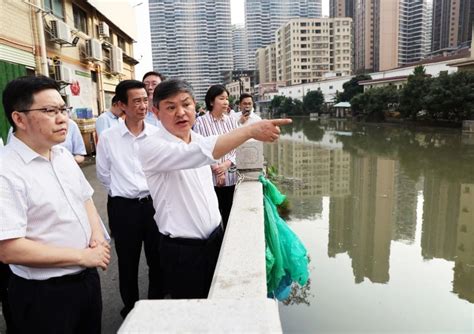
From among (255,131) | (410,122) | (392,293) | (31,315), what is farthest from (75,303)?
(410,122)

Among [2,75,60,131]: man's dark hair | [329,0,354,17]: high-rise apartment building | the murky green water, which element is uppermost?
[329,0,354,17]: high-rise apartment building

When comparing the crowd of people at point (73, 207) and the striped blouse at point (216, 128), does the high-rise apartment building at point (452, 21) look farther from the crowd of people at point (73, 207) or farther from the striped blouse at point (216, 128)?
the crowd of people at point (73, 207)

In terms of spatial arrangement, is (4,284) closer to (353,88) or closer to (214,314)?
(214,314)

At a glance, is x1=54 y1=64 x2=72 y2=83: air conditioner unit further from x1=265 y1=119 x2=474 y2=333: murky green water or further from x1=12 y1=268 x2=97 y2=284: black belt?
x1=12 y1=268 x2=97 y2=284: black belt

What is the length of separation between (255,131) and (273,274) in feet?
3.71

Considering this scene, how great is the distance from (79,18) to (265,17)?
348 feet

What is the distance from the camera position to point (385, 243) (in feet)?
23.3

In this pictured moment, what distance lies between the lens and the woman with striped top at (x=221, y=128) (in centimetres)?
348

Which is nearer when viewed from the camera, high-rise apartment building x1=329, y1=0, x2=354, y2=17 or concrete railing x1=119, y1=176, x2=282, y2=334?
Result: concrete railing x1=119, y1=176, x2=282, y2=334

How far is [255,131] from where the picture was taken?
1604 millimetres

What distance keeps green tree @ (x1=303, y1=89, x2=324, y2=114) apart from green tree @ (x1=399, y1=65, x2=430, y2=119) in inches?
882

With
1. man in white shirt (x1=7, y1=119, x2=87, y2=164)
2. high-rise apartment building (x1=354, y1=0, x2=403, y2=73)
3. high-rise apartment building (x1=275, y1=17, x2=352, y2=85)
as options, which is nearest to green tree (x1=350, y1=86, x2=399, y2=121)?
high-rise apartment building (x1=354, y1=0, x2=403, y2=73)

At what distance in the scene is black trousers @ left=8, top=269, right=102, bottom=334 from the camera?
1.48 metres

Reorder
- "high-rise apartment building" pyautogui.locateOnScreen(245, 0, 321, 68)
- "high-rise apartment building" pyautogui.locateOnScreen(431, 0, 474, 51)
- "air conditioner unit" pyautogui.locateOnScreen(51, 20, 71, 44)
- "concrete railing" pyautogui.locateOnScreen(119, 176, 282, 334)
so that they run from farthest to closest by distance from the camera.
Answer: "high-rise apartment building" pyautogui.locateOnScreen(245, 0, 321, 68)
"high-rise apartment building" pyautogui.locateOnScreen(431, 0, 474, 51)
"air conditioner unit" pyautogui.locateOnScreen(51, 20, 71, 44)
"concrete railing" pyautogui.locateOnScreen(119, 176, 282, 334)
